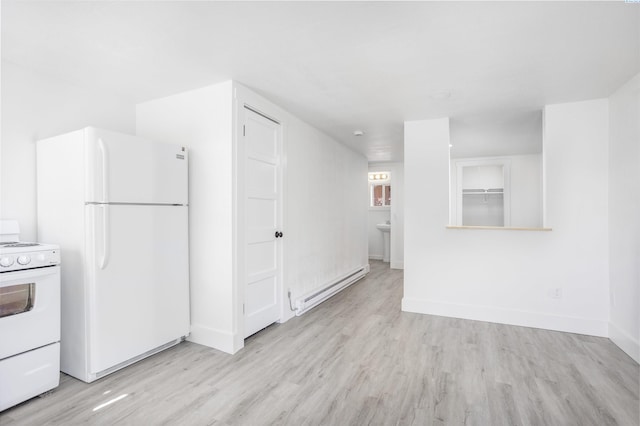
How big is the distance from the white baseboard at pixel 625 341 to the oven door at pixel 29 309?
175 inches

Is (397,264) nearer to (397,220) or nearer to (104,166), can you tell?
(397,220)

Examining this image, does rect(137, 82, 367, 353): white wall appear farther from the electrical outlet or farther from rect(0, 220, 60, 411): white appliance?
the electrical outlet

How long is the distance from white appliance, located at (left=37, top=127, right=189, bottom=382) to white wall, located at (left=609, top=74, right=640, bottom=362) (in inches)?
154

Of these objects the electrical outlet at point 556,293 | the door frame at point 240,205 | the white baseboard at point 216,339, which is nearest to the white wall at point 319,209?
the door frame at point 240,205

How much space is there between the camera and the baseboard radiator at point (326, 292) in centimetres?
384

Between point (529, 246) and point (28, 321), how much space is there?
14.5 feet

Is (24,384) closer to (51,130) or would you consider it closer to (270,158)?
(51,130)

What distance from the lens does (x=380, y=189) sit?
816 centimetres

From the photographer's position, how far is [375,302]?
14.4 feet

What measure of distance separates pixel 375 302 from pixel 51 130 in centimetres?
396

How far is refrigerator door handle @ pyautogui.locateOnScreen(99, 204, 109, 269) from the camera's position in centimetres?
232

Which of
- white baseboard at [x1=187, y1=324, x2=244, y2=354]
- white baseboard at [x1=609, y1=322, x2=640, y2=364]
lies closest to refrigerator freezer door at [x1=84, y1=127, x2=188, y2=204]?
white baseboard at [x1=187, y1=324, x2=244, y2=354]

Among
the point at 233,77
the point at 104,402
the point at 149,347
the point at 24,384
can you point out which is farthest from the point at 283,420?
the point at 233,77

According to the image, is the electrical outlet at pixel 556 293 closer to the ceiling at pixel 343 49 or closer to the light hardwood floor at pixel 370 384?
the light hardwood floor at pixel 370 384
